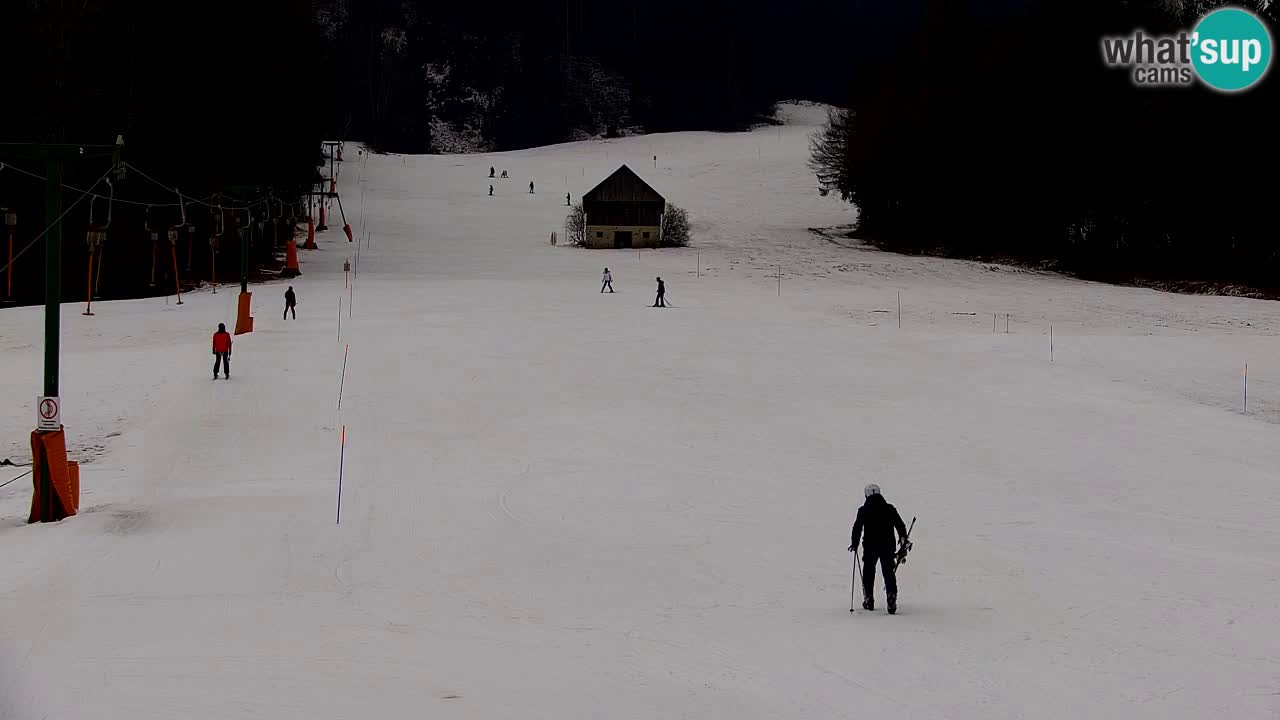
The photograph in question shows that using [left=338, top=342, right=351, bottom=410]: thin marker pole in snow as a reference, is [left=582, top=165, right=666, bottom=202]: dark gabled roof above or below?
above

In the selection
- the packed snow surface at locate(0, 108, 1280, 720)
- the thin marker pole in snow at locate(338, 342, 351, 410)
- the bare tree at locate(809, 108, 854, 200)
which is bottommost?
the packed snow surface at locate(0, 108, 1280, 720)

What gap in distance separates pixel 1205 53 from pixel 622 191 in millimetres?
32131

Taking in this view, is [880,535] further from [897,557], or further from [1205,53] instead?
[1205,53]

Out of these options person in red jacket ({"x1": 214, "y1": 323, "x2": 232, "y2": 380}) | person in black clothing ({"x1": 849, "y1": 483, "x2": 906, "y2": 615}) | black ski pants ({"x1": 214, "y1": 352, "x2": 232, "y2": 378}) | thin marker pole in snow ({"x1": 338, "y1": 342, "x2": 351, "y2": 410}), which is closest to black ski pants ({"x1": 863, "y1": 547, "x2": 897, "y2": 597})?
person in black clothing ({"x1": 849, "y1": 483, "x2": 906, "y2": 615})

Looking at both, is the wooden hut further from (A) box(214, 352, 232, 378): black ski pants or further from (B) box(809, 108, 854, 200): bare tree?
(A) box(214, 352, 232, 378): black ski pants

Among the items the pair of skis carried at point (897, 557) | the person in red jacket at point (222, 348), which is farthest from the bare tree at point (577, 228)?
the pair of skis carried at point (897, 557)

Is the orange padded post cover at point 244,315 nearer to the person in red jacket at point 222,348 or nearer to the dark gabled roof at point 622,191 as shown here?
the person in red jacket at point 222,348

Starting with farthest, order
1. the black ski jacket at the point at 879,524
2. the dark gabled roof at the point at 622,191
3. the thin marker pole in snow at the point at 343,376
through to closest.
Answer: the dark gabled roof at the point at 622,191 < the thin marker pole in snow at the point at 343,376 < the black ski jacket at the point at 879,524

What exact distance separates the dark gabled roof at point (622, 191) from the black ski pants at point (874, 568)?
59311 millimetres

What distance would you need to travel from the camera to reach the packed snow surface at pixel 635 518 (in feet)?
32.7

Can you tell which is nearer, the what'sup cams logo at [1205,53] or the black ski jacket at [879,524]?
the black ski jacket at [879,524]

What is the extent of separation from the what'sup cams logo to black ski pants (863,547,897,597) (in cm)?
5159

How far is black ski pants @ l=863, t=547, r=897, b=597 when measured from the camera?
12242 millimetres

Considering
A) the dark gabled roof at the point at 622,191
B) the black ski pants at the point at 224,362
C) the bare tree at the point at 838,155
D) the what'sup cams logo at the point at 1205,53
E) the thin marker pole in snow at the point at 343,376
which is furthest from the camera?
the bare tree at the point at 838,155
